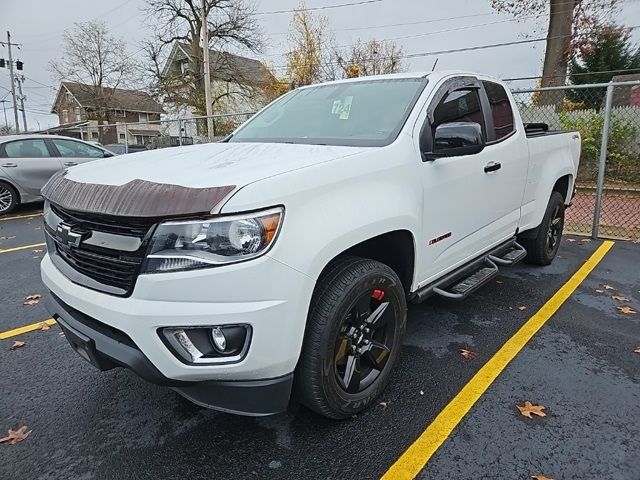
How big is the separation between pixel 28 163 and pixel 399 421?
9.53 m

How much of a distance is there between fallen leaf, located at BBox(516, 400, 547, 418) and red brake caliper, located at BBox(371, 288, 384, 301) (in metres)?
1.04

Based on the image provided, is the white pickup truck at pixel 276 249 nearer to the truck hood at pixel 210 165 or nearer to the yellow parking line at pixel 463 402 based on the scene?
the truck hood at pixel 210 165

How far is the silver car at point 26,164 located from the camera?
8836 mm

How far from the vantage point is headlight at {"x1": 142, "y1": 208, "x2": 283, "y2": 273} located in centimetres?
178

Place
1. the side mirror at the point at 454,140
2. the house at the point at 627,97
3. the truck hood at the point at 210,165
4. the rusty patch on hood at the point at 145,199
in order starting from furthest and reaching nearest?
1. the house at the point at 627,97
2. the side mirror at the point at 454,140
3. the truck hood at the point at 210,165
4. the rusty patch on hood at the point at 145,199

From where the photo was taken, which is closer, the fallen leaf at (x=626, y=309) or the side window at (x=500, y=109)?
the side window at (x=500, y=109)

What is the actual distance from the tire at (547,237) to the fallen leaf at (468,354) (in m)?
2.17

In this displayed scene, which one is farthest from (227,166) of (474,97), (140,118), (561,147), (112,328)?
(140,118)

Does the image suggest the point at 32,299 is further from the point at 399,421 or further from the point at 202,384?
the point at 399,421

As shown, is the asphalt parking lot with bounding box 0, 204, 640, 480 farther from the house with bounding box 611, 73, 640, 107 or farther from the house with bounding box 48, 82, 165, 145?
the house with bounding box 48, 82, 165, 145

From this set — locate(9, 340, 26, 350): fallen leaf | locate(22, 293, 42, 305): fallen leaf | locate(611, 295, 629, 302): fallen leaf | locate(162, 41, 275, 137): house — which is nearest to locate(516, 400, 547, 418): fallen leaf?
locate(611, 295, 629, 302): fallen leaf

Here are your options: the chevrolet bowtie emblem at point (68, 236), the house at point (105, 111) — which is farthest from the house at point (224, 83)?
the chevrolet bowtie emblem at point (68, 236)

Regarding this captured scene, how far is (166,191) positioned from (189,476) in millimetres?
1341

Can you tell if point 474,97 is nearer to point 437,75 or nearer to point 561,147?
point 437,75
